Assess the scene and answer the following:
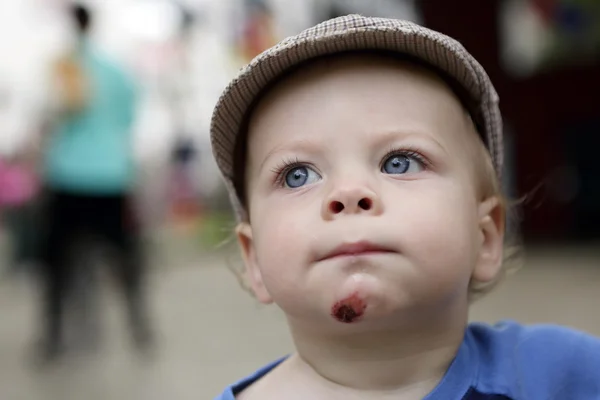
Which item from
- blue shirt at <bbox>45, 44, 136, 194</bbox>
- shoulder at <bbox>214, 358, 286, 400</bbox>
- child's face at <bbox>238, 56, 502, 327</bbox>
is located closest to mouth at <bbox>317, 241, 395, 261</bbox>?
child's face at <bbox>238, 56, 502, 327</bbox>

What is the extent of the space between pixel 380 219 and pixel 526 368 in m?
0.34

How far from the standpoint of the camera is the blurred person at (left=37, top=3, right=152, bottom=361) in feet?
12.0

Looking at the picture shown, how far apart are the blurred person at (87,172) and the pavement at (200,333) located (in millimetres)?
268

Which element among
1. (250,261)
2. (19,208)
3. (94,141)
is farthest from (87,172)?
(19,208)

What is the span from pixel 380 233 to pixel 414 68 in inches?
11.0

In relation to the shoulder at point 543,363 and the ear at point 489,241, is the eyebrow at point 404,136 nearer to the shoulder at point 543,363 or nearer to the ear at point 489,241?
the ear at point 489,241

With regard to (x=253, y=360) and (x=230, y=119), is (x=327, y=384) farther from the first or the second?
(x=253, y=360)

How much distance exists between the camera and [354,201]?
39.6 inches

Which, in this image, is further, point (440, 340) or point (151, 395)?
point (151, 395)

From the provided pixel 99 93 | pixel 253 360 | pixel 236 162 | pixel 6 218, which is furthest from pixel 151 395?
pixel 6 218

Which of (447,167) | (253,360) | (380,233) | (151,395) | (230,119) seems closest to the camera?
(380,233)

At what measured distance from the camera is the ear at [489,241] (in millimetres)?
1214

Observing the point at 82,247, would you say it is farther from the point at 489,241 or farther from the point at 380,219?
the point at 380,219

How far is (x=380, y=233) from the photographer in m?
0.99
